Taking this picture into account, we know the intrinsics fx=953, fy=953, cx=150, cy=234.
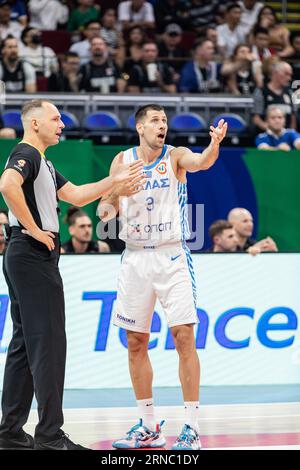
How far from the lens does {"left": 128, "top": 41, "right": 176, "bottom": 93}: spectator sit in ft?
51.6

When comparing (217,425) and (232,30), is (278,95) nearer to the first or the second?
(232,30)

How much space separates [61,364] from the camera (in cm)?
668

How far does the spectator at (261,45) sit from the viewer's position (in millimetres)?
17000

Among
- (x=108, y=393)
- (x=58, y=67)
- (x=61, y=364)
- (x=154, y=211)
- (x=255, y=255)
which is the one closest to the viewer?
(x=61, y=364)

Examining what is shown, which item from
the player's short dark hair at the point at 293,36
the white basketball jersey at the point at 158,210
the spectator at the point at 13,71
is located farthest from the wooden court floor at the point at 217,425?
the player's short dark hair at the point at 293,36

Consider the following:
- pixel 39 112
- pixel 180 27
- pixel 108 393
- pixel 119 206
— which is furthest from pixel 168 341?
pixel 180 27

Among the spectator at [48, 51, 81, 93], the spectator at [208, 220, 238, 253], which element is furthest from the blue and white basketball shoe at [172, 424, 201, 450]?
the spectator at [48, 51, 81, 93]

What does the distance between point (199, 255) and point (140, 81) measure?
6.08 metres

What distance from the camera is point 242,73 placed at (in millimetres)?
16203

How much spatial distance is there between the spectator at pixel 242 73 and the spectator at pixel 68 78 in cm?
261

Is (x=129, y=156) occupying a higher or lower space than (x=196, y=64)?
lower

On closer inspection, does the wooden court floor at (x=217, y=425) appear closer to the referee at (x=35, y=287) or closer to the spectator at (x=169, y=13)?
the referee at (x=35, y=287)

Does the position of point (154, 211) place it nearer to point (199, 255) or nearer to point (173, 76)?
point (199, 255)

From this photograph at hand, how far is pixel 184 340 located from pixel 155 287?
47cm
